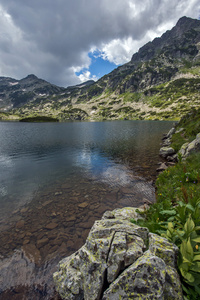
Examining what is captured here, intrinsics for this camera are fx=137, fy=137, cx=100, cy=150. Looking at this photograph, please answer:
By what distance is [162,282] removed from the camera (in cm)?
→ 328

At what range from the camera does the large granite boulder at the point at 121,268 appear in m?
3.36

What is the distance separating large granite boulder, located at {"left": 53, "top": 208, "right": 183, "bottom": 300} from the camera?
3.36 m

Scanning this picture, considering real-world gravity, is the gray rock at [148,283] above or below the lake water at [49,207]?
above

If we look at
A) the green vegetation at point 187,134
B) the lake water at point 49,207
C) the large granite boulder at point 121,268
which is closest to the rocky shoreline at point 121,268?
the large granite boulder at point 121,268

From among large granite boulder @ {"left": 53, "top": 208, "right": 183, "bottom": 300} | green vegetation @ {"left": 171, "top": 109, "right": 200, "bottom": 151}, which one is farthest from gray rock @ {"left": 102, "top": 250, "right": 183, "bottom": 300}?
green vegetation @ {"left": 171, "top": 109, "right": 200, "bottom": 151}

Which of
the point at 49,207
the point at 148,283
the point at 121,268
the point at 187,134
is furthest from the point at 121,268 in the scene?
the point at 187,134

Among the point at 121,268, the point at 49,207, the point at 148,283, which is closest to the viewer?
the point at 148,283

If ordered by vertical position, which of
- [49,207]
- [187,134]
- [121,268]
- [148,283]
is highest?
[187,134]

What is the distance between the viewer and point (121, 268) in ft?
13.3

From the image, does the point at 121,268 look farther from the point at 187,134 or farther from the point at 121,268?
the point at 187,134

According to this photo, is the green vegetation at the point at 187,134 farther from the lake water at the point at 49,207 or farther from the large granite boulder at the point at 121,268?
the large granite boulder at the point at 121,268

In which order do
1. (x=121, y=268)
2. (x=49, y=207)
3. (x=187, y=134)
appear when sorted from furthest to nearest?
(x=187, y=134) < (x=49, y=207) < (x=121, y=268)

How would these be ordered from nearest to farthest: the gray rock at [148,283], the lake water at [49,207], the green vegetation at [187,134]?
the gray rock at [148,283] < the lake water at [49,207] < the green vegetation at [187,134]

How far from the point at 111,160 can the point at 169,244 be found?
831 inches
